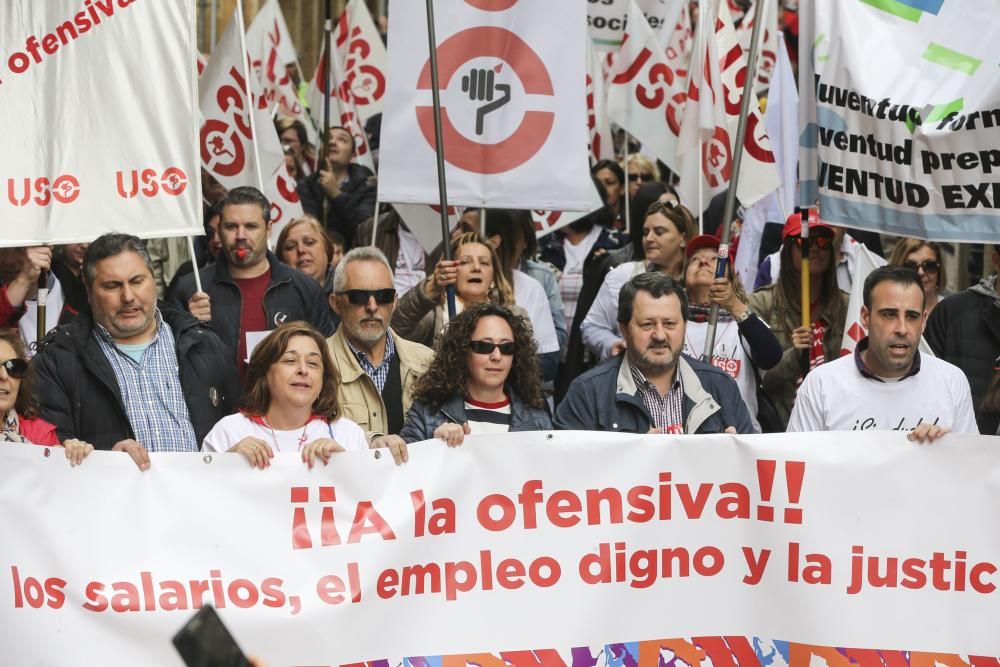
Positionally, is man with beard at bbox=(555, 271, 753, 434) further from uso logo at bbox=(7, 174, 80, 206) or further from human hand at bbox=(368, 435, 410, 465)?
uso logo at bbox=(7, 174, 80, 206)

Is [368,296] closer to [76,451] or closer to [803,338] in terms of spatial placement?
[76,451]

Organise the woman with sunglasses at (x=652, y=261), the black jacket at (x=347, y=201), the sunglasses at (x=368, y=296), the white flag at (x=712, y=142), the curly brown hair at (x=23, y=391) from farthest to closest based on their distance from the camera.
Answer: the black jacket at (x=347, y=201) < the white flag at (x=712, y=142) < the woman with sunglasses at (x=652, y=261) < the sunglasses at (x=368, y=296) < the curly brown hair at (x=23, y=391)

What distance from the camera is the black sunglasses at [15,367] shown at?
17.4 feet

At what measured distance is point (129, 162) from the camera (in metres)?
6.55

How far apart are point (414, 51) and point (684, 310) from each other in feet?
6.12

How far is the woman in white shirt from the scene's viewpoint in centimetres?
554

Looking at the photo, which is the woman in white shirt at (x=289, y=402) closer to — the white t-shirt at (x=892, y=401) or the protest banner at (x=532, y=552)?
the protest banner at (x=532, y=552)

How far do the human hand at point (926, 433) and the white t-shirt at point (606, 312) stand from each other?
2.85m

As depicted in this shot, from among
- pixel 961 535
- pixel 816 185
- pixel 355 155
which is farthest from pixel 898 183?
pixel 355 155

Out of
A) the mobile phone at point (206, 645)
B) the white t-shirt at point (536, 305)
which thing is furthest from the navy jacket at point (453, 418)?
the mobile phone at point (206, 645)

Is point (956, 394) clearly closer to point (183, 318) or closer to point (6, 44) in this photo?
point (183, 318)

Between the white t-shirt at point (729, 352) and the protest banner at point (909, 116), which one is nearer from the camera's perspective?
the protest banner at point (909, 116)

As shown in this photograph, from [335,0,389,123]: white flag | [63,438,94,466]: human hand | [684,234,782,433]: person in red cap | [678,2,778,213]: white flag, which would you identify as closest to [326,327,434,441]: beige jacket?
[684,234,782,433]: person in red cap

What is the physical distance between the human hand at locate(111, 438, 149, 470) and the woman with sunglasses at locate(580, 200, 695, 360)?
3249mm
